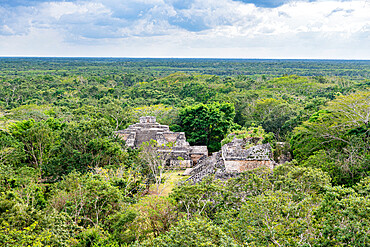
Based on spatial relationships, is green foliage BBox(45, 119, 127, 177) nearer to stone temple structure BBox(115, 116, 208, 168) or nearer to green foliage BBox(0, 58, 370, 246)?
green foliage BBox(0, 58, 370, 246)

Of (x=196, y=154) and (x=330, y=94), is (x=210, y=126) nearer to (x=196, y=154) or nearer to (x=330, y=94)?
(x=196, y=154)

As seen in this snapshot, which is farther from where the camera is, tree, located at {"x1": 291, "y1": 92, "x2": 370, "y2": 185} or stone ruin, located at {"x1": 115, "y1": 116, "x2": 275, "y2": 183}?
stone ruin, located at {"x1": 115, "y1": 116, "x2": 275, "y2": 183}

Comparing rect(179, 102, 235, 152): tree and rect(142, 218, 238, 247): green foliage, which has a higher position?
rect(142, 218, 238, 247): green foliage

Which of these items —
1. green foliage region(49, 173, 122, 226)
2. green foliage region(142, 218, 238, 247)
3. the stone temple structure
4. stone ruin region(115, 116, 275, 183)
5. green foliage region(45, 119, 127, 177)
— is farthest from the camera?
the stone temple structure

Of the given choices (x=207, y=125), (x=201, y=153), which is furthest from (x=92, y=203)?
(x=207, y=125)

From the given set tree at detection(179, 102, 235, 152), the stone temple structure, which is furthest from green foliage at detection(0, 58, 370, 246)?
tree at detection(179, 102, 235, 152)

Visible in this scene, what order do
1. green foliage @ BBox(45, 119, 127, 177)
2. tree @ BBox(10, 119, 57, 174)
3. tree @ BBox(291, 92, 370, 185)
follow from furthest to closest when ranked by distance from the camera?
tree @ BBox(10, 119, 57, 174) < green foliage @ BBox(45, 119, 127, 177) < tree @ BBox(291, 92, 370, 185)

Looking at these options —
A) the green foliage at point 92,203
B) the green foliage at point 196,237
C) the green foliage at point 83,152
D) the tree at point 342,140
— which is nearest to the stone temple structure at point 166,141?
the green foliage at point 83,152
